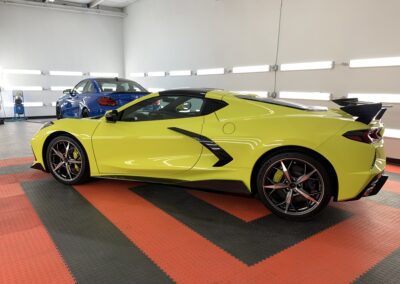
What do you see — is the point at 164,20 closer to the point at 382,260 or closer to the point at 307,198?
the point at 307,198

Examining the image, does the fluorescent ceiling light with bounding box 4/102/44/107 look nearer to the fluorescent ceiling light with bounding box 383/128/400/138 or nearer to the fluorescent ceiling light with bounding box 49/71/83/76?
the fluorescent ceiling light with bounding box 49/71/83/76

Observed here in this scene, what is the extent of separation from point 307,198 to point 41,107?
39.4 feet

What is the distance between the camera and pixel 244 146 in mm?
2734

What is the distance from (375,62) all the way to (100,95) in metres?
5.50

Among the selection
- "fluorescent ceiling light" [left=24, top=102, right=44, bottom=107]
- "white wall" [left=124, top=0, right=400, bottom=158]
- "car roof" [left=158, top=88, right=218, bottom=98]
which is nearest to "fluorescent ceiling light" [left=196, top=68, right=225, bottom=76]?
"white wall" [left=124, top=0, right=400, bottom=158]

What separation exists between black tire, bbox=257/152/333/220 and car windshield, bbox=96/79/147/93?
4829 mm

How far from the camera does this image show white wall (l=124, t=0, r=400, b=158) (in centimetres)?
504

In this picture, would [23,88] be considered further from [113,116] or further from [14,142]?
[113,116]

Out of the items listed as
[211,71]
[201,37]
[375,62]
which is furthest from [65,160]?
[201,37]

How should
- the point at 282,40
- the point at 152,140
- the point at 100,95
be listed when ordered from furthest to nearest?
the point at 100,95
the point at 282,40
the point at 152,140

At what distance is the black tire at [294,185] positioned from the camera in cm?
257

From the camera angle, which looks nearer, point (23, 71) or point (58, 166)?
point (58, 166)

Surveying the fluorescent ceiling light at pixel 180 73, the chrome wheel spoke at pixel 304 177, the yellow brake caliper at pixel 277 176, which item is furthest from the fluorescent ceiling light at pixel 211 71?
the chrome wheel spoke at pixel 304 177

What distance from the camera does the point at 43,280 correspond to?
6.22 ft
